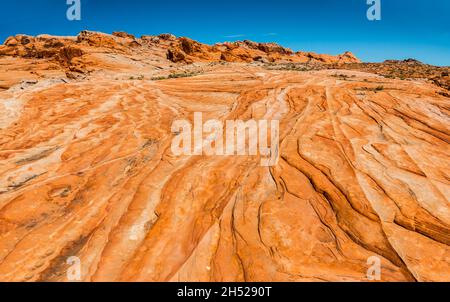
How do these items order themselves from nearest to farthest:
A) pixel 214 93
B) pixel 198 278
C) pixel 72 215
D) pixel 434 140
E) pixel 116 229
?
1. pixel 198 278
2. pixel 116 229
3. pixel 72 215
4. pixel 434 140
5. pixel 214 93

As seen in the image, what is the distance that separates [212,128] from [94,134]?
12.6 ft

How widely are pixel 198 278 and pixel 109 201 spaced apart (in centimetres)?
267

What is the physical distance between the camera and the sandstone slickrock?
14.2 ft

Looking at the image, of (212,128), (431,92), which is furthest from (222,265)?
(431,92)

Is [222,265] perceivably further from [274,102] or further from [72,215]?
[274,102]

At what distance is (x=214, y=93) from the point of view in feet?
47.0

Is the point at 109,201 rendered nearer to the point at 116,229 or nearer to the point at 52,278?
the point at 116,229

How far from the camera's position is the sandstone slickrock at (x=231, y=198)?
432 centimetres

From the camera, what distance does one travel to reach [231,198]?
19.1 ft

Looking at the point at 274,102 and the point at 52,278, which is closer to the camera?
the point at 52,278

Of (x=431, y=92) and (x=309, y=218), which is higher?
(x=431, y=92)

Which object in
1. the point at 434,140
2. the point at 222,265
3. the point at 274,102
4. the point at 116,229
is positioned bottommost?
the point at 222,265
